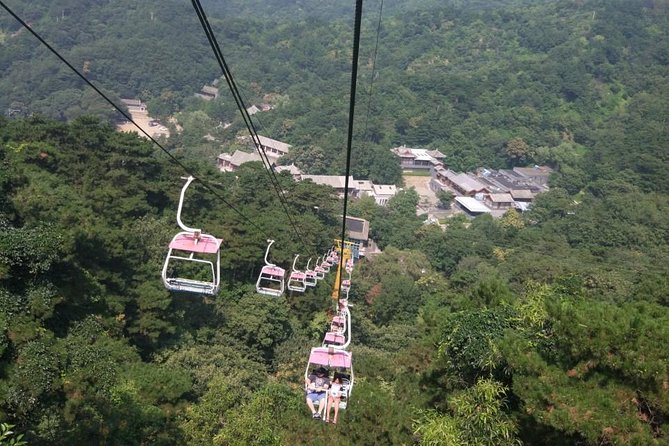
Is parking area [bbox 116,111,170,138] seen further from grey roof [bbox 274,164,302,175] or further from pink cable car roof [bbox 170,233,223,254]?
pink cable car roof [bbox 170,233,223,254]

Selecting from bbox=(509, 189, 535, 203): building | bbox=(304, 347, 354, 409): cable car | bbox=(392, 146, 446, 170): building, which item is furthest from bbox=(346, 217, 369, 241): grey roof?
bbox=(304, 347, 354, 409): cable car

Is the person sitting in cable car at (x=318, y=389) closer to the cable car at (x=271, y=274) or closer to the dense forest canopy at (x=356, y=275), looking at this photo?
the dense forest canopy at (x=356, y=275)

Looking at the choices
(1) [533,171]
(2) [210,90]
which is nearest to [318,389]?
(1) [533,171]

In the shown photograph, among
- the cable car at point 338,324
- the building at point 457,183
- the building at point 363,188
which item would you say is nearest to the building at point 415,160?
the building at point 457,183

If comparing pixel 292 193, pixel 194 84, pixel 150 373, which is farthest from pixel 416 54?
pixel 150 373

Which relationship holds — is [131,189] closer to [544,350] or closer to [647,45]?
[544,350]

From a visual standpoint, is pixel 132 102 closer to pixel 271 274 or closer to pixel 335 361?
pixel 271 274
